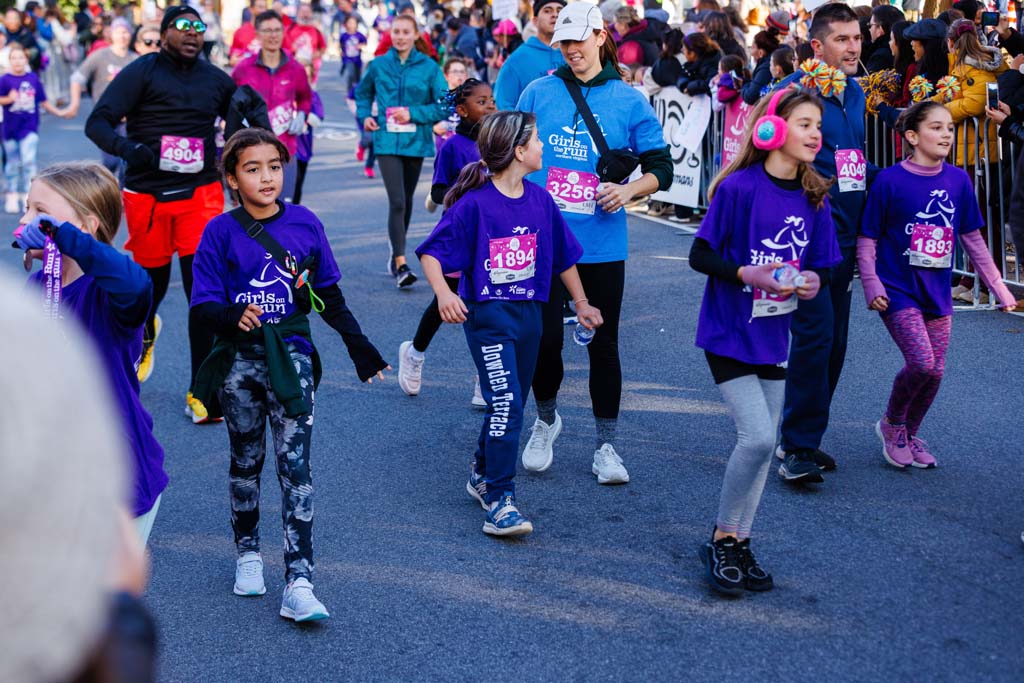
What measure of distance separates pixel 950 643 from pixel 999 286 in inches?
80.1

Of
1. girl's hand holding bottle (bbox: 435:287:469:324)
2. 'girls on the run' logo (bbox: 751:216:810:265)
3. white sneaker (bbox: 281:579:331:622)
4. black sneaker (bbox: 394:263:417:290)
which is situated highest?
'girls on the run' logo (bbox: 751:216:810:265)

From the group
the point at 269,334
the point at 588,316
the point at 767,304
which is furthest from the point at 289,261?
the point at 767,304

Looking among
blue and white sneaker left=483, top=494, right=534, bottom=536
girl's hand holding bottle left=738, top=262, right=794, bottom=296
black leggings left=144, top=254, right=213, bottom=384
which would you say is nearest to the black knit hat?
black leggings left=144, top=254, right=213, bottom=384

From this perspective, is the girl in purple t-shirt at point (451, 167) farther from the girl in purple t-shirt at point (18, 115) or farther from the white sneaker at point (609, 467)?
the girl in purple t-shirt at point (18, 115)

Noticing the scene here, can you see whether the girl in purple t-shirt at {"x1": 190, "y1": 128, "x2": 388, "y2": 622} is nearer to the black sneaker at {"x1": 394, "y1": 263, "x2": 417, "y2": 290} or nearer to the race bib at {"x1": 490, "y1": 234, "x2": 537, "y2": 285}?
the race bib at {"x1": 490, "y1": 234, "x2": 537, "y2": 285}

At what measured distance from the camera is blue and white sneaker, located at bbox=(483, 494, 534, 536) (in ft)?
16.2

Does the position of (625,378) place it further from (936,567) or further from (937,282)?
(936,567)

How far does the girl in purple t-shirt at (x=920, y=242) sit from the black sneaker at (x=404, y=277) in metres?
4.99

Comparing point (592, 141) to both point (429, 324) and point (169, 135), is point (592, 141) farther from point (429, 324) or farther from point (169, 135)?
point (169, 135)

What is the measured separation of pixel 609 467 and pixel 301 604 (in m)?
1.76

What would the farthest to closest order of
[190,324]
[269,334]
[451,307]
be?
[190,324]
[451,307]
[269,334]

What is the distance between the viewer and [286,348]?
4.22 m

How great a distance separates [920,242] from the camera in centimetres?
545

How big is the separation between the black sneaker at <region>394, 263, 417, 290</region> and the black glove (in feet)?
11.2
